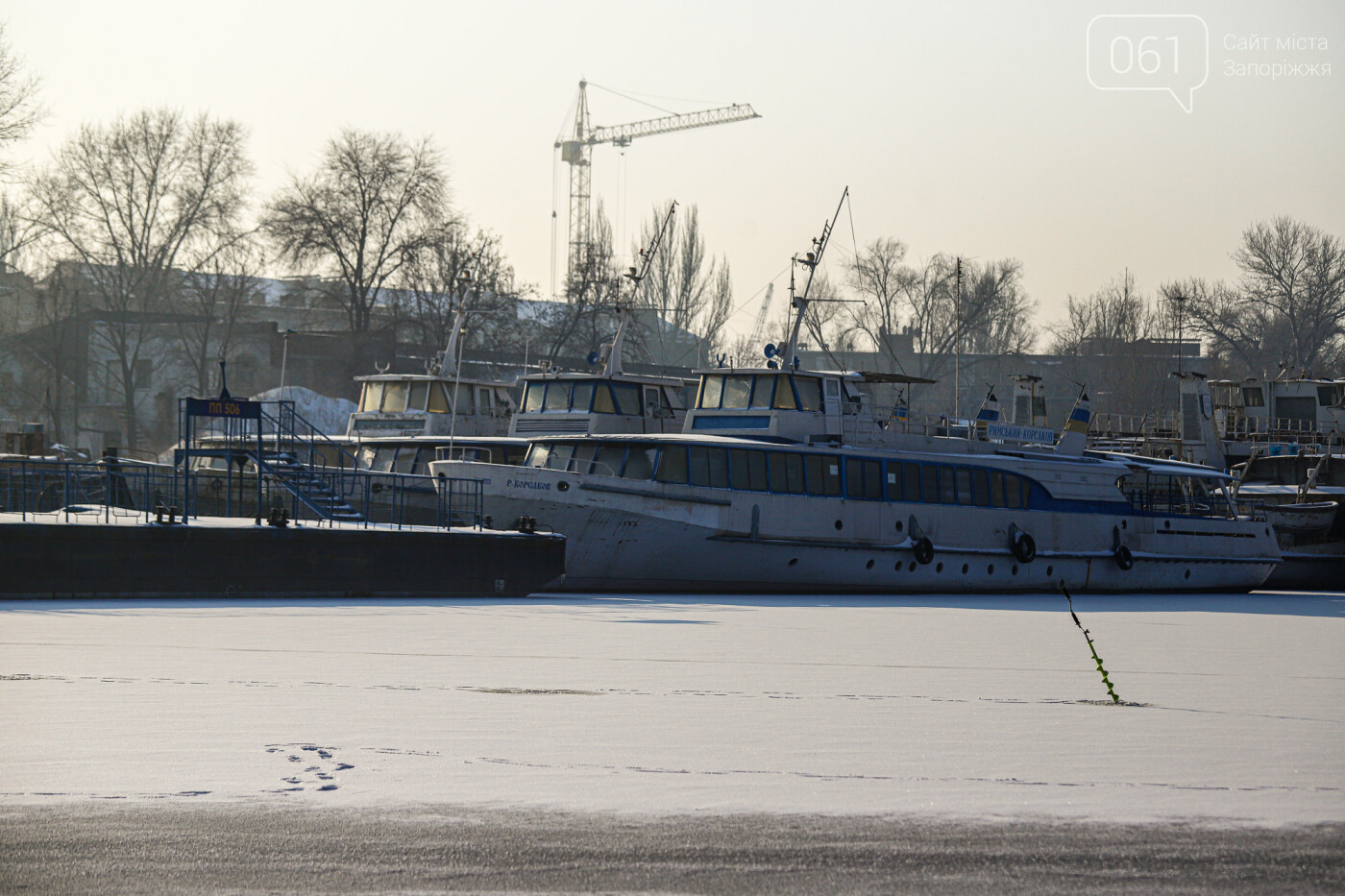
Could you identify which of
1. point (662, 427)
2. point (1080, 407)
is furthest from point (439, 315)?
point (1080, 407)

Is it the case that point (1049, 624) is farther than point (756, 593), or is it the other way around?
point (756, 593)

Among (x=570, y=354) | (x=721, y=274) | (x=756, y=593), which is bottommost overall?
(x=756, y=593)

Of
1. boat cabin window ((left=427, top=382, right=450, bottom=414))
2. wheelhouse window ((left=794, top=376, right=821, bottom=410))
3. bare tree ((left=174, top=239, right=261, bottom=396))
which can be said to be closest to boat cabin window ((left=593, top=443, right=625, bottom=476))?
wheelhouse window ((left=794, top=376, right=821, bottom=410))

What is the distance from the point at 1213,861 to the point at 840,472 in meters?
22.0

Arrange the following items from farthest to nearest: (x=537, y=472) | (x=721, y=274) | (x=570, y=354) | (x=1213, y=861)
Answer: (x=721, y=274)
(x=570, y=354)
(x=537, y=472)
(x=1213, y=861)

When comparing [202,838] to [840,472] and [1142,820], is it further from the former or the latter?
[840,472]

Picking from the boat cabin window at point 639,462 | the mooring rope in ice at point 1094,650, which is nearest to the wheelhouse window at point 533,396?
the boat cabin window at point 639,462

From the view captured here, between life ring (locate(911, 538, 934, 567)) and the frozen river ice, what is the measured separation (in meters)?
12.1

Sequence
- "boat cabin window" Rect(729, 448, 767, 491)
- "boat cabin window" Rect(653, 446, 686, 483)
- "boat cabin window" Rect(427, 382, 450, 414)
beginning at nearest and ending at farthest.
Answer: "boat cabin window" Rect(653, 446, 686, 483), "boat cabin window" Rect(729, 448, 767, 491), "boat cabin window" Rect(427, 382, 450, 414)

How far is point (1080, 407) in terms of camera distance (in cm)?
3288

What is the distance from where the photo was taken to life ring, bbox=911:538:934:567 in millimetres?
28438

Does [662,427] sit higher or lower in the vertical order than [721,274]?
lower

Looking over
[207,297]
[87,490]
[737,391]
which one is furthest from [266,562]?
[207,297]

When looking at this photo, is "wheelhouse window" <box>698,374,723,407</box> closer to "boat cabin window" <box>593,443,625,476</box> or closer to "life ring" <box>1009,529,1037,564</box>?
"boat cabin window" <box>593,443,625,476</box>
